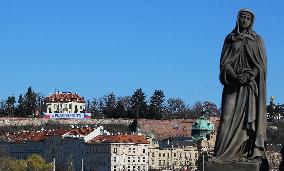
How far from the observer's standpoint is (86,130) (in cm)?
14750

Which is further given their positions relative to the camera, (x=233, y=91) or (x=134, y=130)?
(x=134, y=130)

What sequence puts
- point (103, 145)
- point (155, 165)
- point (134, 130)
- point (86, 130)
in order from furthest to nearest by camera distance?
point (134, 130), point (155, 165), point (86, 130), point (103, 145)

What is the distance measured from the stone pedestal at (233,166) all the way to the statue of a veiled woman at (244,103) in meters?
0.09

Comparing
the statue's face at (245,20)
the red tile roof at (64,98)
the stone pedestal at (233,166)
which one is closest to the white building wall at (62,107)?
the red tile roof at (64,98)

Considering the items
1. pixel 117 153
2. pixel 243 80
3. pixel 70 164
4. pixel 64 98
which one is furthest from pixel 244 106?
pixel 64 98

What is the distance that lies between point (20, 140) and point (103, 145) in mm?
24446

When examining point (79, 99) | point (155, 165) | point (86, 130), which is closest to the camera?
point (86, 130)

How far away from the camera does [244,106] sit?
9.87 m

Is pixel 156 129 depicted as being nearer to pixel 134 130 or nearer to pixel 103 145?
pixel 134 130

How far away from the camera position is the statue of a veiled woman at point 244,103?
32.1ft

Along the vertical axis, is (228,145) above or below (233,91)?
below

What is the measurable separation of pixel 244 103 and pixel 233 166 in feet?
2.34

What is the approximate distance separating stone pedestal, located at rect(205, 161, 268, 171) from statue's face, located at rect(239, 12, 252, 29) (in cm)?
158

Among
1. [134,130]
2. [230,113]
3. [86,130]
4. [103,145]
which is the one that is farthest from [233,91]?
[134,130]
